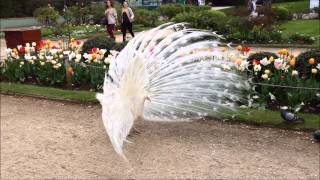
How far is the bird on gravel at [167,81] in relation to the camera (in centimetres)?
421

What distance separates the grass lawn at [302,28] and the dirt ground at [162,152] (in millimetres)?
10207

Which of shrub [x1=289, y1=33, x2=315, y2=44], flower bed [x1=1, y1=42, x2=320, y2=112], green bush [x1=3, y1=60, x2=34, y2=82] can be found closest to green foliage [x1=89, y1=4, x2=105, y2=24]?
shrub [x1=289, y1=33, x2=315, y2=44]

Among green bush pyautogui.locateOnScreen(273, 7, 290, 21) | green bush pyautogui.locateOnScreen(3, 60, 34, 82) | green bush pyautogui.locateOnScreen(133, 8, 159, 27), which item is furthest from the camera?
green bush pyautogui.locateOnScreen(133, 8, 159, 27)

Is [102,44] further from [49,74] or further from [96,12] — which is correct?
[96,12]

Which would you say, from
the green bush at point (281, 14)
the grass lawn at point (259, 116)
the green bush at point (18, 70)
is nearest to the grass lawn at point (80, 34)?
the green bush at point (281, 14)

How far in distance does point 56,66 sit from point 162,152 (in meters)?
4.44

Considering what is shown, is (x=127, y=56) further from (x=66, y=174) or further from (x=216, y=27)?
(x=216, y=27)

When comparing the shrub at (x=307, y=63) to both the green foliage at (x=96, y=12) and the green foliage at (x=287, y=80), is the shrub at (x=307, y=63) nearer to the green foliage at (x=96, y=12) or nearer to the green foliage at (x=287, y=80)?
the green foliage at (x=287, y=80)

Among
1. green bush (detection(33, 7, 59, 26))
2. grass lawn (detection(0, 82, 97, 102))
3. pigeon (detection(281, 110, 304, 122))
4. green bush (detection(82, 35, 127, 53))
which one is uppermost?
green bush (detection(33, 7, 59, 26))

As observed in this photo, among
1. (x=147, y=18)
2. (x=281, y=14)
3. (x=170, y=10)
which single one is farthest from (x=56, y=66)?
(x=170, y=10)

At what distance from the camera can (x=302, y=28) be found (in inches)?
758

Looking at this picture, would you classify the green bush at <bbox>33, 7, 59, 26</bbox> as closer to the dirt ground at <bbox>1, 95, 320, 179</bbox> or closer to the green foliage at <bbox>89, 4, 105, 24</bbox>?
the green foliage at <bbox>89, 4, 105, 24</bbox>

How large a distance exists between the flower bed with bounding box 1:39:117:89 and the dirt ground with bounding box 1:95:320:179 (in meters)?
1.86

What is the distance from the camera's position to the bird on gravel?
4211 mm
